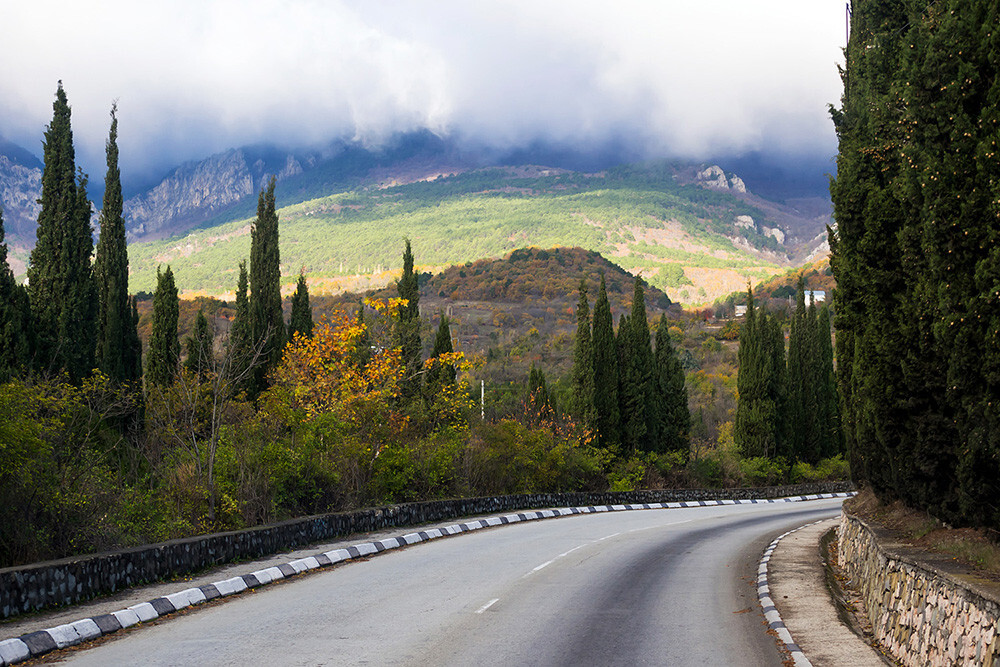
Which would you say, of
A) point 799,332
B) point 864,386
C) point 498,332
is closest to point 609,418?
point 799,332

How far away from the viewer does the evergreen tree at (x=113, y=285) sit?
1545 inches

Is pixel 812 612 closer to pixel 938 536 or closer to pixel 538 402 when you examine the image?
pixel 938 536

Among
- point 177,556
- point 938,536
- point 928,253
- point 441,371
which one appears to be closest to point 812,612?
point 938,536

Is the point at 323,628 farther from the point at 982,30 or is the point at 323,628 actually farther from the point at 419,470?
the point at 419,470

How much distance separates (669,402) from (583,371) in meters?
8.44

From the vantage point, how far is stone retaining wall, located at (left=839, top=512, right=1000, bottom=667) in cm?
751

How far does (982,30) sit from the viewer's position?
1059 centimetres

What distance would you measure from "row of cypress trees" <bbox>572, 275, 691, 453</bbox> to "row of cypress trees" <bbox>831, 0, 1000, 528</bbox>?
1126 inches

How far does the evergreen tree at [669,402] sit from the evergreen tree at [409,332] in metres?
16.9

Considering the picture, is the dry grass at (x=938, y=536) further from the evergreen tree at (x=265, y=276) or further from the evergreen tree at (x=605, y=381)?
the evergreen tree at (x=265, y=276)

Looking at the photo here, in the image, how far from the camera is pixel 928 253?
1149cm

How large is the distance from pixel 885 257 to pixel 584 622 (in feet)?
26.8

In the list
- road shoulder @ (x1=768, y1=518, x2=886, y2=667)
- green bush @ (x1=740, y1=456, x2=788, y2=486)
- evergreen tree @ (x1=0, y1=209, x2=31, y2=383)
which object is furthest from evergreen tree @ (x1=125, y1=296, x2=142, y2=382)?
green bush @ (x1=740, y1=456, x2=788, y2=486)

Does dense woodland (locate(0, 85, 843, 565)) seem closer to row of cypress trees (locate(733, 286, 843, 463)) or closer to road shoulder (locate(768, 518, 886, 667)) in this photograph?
row of cypress trees (locate(733, 286, 843, 463))
